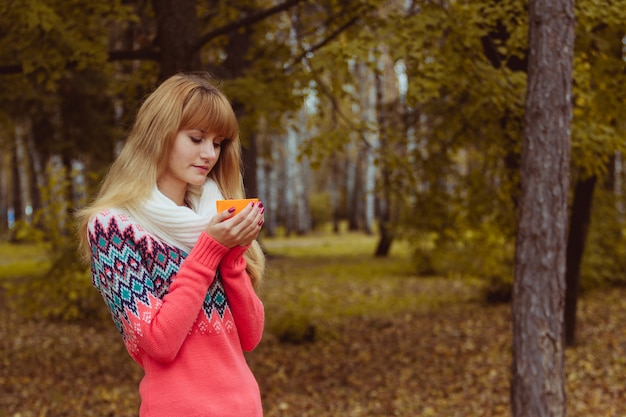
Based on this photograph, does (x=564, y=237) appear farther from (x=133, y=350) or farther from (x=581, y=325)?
(x=581, y=325)

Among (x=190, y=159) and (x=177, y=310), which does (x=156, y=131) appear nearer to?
(x=190, y=159)

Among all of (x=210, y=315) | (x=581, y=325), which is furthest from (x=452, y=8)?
(x=581, y=325)

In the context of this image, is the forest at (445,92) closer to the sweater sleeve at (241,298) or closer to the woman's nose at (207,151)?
the woman's nose at (207,151)

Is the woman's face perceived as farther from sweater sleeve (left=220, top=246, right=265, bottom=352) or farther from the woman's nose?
sweater sleeve (left=220, top=246, right=265, bottom=352)

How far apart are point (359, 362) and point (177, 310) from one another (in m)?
5.98

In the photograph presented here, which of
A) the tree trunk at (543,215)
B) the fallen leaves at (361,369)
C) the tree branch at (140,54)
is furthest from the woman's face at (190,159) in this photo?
the fallen leaves at (361,369)

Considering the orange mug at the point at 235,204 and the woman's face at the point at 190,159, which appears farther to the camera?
the woman's face at the point at 190,159

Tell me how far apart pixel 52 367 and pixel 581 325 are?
20.2 ft

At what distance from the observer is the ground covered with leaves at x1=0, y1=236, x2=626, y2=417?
6.01 metres

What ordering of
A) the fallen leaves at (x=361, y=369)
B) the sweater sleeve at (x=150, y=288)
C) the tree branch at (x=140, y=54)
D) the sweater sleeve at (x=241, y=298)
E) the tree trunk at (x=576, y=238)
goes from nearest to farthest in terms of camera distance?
the sweater sleeve at (x=150, y=288) < the sweater sleeve at (x=241, y=298) < the tree branch at (x=140, y=54) < the fallen leaves at (x=361, y=369) < the tree trunk at (x=576, y=238)

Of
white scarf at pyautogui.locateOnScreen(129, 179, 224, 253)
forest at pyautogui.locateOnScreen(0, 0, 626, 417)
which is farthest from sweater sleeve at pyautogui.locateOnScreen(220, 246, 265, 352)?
forest at pyautogui.locateOnScreen(0, 0, 626, 417)

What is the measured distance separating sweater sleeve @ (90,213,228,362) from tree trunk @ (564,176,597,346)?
20.8 ft

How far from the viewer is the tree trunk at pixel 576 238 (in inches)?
287

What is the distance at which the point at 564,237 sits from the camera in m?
4.02
